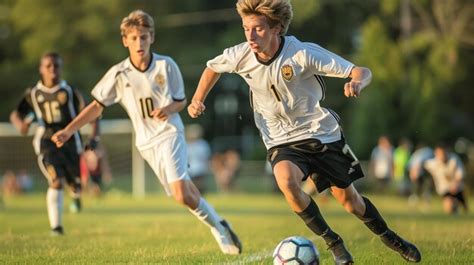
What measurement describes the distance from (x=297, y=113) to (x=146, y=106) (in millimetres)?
2440

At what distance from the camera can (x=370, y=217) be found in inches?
312

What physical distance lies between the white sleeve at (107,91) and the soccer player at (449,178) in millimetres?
11769

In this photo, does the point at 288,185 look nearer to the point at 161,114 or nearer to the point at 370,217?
the point at 370,217

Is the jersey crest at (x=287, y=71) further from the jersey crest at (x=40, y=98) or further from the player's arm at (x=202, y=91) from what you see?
the jersey crest at (x=40, y=98)

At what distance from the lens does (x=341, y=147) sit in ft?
25.4

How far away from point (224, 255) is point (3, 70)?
Result: 136 ft

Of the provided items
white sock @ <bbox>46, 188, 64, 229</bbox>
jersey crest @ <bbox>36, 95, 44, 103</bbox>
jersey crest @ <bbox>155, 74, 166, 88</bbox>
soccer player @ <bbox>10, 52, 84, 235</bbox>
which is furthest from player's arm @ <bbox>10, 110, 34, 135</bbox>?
jersey crest @ <bbox>155, 74, 166, 88</bbox>

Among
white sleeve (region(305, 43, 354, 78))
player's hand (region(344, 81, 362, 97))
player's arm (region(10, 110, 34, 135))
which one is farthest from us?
player's arm (region(10, 110, 34, 135))

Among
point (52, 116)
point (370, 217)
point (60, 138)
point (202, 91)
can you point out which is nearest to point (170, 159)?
point (60, 138)

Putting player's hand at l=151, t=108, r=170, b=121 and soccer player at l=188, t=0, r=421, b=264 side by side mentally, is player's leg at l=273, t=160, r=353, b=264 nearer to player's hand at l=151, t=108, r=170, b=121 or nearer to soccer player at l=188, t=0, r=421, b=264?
soccer player at l=188, t=0, r=421, b=264

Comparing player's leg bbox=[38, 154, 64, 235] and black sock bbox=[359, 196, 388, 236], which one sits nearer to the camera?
black sock bbox=[359, 196, 388, 236]

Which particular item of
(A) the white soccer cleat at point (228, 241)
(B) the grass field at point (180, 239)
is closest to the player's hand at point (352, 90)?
(B) the grass field at point (180, 239)

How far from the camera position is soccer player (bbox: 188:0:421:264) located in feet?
24.6

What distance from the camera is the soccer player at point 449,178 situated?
20.1 m
